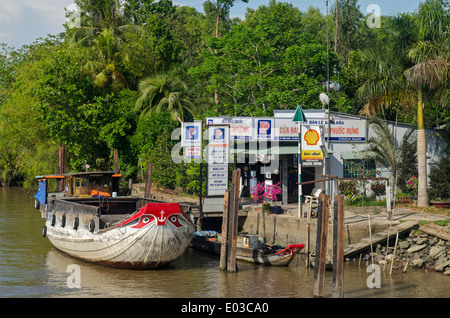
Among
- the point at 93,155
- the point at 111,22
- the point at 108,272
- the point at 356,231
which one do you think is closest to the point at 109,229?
the point at 108,272

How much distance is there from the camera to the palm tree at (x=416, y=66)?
87.2ft

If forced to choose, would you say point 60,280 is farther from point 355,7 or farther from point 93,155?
point 355,7

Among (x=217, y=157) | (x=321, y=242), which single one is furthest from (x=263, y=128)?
(x=321, y=242)

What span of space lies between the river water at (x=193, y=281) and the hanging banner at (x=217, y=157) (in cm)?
357

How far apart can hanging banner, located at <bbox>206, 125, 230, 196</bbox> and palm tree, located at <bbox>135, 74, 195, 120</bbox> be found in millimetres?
17665

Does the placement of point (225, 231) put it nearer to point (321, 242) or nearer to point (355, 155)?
point (321, 242)

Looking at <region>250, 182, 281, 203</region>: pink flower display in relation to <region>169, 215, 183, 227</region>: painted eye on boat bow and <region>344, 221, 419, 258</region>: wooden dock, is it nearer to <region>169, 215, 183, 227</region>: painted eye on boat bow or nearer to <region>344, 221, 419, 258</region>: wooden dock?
<region>344, 221, 419, 258</region>: wooden dock

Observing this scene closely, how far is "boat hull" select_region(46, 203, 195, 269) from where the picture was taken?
20.8 metres

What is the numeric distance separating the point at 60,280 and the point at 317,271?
977 cm

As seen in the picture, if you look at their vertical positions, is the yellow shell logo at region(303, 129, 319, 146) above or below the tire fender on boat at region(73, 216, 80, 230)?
above

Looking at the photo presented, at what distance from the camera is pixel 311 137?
89.5ft

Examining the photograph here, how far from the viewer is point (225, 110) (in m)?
40.8

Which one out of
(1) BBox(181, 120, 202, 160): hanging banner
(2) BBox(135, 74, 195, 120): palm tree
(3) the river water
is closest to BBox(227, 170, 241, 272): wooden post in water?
(3) the river water

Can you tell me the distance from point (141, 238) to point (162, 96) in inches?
1053
